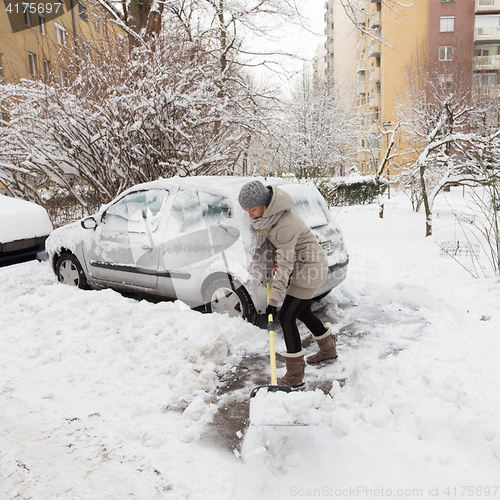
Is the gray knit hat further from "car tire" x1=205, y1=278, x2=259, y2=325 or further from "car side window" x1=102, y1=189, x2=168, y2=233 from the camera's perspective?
"car side window" x1=102, y1=189, x2=168, y2=233

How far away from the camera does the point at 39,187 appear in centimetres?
1040

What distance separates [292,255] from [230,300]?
1.44m

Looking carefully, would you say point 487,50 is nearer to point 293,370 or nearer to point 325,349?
point 325,349

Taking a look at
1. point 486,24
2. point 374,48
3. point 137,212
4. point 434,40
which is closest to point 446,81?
point 434,40

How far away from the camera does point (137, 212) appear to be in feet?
16.7

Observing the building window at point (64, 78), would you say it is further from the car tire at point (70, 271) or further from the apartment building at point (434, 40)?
the apartment building at point (434, 40)

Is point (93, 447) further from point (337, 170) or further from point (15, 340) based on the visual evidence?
point (337, 170)

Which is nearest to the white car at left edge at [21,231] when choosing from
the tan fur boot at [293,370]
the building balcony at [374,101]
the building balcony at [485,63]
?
the tan fur boot at [293,370]

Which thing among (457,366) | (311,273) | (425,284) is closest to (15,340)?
(311,273)

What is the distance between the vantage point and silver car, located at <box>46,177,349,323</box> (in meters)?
4.17

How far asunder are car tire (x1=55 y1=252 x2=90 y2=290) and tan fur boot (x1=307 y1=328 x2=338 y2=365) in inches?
140

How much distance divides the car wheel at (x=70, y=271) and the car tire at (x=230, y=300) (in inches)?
88.3

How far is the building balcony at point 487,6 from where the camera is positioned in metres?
36.9

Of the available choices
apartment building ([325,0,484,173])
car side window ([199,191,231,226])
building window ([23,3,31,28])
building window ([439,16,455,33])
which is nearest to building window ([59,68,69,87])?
car side window ([199,191,231,226])
